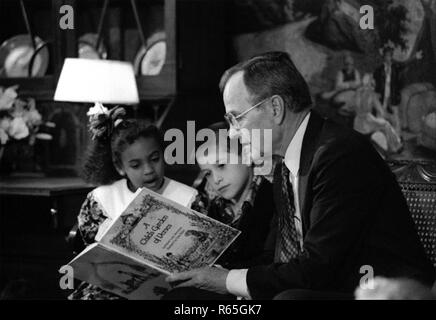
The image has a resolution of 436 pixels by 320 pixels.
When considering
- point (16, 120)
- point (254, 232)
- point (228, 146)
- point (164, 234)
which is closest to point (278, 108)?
point (164, 234)

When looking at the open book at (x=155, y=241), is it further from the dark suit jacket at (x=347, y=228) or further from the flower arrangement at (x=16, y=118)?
the flower arrangement at (x=16, y=118)

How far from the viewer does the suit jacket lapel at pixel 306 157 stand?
219cm

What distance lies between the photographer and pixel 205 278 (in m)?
2.34

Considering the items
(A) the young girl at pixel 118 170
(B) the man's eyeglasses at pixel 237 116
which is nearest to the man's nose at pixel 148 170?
(A) the young girl at pixel 118 170

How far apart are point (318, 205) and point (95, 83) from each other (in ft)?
6.12

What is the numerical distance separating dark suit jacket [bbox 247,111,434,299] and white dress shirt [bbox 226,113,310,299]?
6 centimetres

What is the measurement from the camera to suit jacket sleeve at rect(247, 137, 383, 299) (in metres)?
2.06

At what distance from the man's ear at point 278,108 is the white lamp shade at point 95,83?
1510mm

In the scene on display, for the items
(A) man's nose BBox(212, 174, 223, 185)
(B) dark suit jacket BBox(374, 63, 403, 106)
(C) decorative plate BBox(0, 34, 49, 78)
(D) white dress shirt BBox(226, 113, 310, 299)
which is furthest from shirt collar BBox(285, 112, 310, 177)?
(C) decorative plate BBox(0, 34, 49, 78)

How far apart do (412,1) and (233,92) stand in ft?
5.37

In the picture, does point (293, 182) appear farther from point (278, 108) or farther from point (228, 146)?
point (228, 146)

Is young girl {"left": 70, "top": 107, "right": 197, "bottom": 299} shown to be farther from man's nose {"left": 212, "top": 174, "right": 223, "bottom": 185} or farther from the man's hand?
the man's hand

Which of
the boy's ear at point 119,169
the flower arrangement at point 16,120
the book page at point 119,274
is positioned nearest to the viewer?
the book page at point 119,274

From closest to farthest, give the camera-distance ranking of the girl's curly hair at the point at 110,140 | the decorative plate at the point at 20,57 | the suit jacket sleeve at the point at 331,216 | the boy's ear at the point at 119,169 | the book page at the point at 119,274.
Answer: the suit jacket sleeve at the point at 331,216
the book page at the point at 119,274
the girl's curly hair at the point at 110,140
the boy's ear at the point at 119,169
the decorative plate at the point at 20,57
